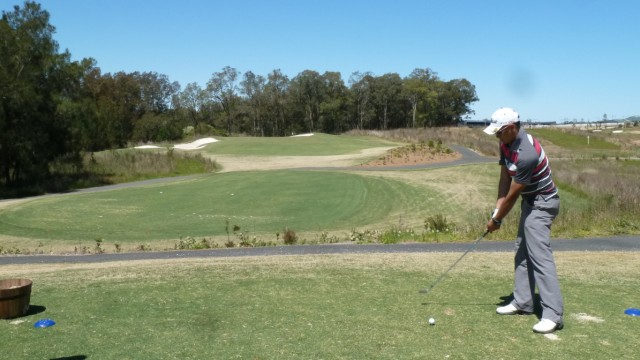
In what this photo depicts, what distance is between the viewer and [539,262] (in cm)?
625

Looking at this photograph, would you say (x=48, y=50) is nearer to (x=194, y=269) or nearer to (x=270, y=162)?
(x=270, y=162)

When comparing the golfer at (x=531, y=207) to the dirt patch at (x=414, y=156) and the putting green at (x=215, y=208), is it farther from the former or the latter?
the dirt patch at (x=414, y=156)

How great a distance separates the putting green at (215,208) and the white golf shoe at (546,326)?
16.7 meters

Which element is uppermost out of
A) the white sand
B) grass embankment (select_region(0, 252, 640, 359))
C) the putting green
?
the white sand

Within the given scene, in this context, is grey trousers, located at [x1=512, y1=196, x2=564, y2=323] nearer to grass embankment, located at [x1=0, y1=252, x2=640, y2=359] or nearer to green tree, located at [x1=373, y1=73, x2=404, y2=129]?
grass embankment, located at [x1=0, y1=252, x2=640, y2=359]

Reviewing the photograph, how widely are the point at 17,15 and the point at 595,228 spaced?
4310 centimetres

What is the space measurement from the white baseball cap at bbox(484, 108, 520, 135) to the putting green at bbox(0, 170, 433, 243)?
16.4 meters

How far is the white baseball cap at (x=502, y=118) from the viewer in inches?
242

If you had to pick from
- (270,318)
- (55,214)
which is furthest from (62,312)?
(55,214)

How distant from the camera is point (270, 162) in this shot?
5656 centimetres

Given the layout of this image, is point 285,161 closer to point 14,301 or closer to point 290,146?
point 290,146

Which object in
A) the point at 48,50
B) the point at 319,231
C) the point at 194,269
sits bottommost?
the point at 319,231

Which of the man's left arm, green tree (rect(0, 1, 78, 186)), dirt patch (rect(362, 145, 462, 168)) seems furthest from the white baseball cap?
dirt patch (rect(362, 145, 462, 168))

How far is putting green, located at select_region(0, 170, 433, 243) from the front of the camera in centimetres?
2292
